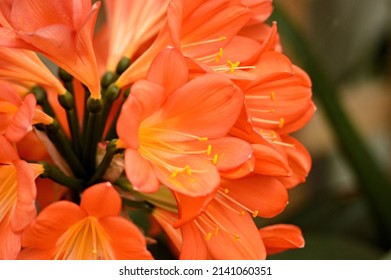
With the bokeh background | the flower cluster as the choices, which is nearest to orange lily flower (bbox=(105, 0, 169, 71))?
the flower cluster

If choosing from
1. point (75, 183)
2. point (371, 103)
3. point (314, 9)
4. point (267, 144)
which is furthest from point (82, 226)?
point (371, 103)

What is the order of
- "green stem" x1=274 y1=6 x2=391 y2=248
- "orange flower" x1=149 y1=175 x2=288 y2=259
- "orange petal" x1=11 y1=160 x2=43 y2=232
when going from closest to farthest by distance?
"orange petal" x1=11 y1=160 x2=43 y2=232, "orange flower" x1=149 y1=175 x2=288 y2=259, "green stem" x1=274 y1=6 x2=391 y2=248

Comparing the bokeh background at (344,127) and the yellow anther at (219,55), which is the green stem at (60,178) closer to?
the yellow anther at (219,55)

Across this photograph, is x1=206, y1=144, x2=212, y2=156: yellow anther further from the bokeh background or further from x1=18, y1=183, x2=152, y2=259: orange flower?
the bokeh background

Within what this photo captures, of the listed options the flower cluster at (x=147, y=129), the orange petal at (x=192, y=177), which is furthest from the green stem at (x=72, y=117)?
the orange petal at (x=192, y=177)

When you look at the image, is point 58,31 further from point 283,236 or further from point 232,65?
point 283,236

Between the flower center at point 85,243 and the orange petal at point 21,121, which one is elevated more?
the orange petal at point 21,121
